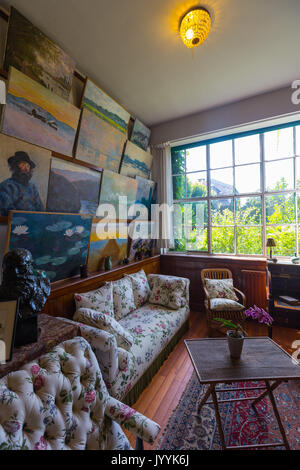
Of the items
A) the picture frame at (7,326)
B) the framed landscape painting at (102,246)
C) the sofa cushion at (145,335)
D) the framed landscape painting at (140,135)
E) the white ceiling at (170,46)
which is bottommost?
the sofa cushion at (145,335)

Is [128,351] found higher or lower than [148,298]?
lower

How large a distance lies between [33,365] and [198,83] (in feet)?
11.9

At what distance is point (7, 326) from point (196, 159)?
4118 mm

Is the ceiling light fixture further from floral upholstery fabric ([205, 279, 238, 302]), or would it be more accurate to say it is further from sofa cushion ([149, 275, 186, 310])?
floral upholstery fabric ([205, 279, 238, 302])

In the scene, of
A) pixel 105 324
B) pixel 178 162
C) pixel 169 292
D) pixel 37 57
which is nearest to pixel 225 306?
pixel 169 292

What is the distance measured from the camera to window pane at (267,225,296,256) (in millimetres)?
3414

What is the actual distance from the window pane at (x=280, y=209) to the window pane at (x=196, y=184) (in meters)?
1.18

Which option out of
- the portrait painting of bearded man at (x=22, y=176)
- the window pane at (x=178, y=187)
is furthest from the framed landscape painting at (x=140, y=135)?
the portrait painting of bearded man at (x=22, y=176)

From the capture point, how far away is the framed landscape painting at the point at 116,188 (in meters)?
2.81

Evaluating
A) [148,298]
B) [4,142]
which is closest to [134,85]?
[4,142]

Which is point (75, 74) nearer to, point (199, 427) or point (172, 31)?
point (172, 31)

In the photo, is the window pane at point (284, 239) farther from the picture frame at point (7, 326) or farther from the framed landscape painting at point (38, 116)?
the picture frame at point (7, 326)

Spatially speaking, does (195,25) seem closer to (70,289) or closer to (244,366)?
(70,289)

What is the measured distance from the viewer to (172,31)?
2104 mm
